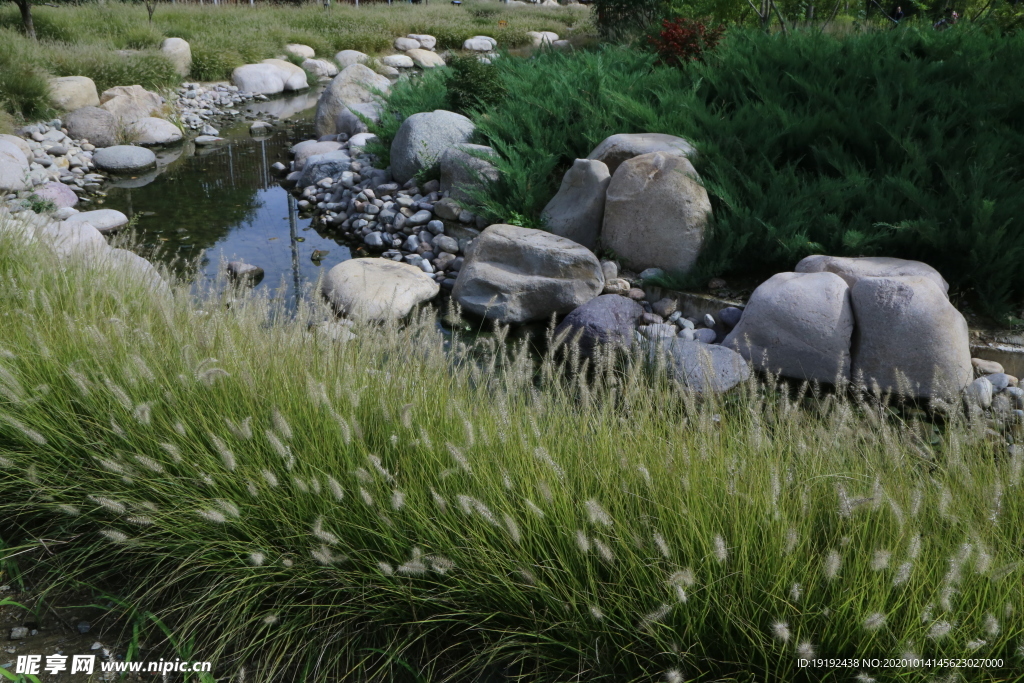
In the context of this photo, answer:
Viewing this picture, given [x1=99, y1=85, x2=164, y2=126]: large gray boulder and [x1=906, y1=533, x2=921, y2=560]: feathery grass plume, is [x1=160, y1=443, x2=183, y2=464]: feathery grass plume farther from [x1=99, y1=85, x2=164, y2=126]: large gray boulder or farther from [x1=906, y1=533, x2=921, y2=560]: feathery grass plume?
[x1=99, y1=85, x2=164, y2=126]: large gray boulder

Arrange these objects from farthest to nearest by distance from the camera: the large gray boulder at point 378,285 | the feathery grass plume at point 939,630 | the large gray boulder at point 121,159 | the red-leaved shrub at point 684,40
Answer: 1. the large gray boulder at point 121,159
2. the red-leaved shrub at point 684,40
3. the large gray boulder at point 378,285
4. the feathery grass plume at point 939,630

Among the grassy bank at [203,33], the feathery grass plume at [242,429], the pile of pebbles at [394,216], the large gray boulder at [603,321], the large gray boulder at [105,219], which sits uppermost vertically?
the feathery grass plume at [242,429]

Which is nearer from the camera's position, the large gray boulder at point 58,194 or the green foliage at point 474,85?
the large gray boulder at point 58,194

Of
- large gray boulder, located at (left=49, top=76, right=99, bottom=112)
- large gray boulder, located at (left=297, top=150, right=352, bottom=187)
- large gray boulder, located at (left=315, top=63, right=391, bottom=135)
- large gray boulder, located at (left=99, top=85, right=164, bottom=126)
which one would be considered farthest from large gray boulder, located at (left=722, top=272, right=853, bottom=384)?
large gray boulder, located at (left=49, top=76, right=99, bottom=112)

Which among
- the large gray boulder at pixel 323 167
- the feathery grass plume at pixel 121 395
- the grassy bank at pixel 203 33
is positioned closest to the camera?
the feathery grass plume at pixel 121 395

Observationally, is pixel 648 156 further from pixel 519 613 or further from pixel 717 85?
pixel 519 613

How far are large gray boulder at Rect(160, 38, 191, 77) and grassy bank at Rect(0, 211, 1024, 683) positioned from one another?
14965mm

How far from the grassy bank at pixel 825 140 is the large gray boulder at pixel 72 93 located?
7.01 meters

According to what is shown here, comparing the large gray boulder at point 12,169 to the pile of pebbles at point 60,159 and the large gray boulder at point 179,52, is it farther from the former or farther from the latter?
the large gray boulder at point 179,52

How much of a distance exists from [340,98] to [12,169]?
16.9 feet

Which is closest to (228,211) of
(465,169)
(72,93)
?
(465,169)

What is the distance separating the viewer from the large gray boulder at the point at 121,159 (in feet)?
35.7

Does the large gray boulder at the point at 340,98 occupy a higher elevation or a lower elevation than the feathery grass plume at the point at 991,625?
lower

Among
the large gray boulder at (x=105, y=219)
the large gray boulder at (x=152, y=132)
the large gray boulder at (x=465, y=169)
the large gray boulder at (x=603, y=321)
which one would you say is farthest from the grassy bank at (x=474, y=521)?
the large gray boulder at (x=152, y=132)
